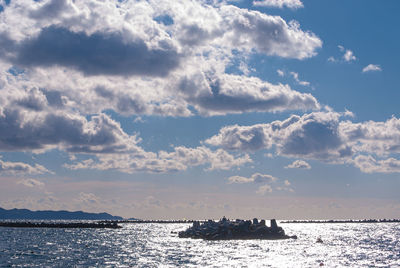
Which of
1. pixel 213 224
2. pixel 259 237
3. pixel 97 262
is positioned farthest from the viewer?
pixel 213 224

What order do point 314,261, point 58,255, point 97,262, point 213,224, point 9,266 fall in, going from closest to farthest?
1. point 9,266
2. point 97,262
3. point 314,261
4. point 58,255
5. point 213,224

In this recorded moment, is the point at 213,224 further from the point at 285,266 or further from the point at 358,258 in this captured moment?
the point at 285,266

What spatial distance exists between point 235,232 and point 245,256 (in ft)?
175

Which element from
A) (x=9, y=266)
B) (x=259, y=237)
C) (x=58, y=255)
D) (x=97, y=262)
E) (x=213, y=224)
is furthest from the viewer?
(x=213, y=224)

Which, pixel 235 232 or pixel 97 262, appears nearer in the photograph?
pixel 97 262

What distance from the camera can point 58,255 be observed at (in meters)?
87.9

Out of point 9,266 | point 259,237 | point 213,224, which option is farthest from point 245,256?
point 213,224

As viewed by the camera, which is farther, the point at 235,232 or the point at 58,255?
the point at 235,232

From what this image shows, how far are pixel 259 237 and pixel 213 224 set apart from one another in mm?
16936

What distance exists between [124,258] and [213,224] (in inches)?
2664

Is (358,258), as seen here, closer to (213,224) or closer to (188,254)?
(188,254)

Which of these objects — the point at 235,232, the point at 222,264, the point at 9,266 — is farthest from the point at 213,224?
the point at 9,266

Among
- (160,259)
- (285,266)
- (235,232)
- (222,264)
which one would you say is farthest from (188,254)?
(235,232)

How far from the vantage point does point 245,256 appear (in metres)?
86.9
